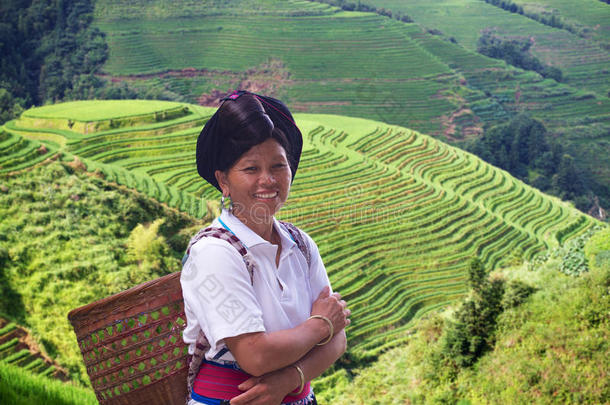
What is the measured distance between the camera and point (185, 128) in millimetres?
13469

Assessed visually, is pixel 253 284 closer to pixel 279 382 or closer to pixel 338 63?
pixel 279 382

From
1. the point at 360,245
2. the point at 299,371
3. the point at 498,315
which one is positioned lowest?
the point at 360,245

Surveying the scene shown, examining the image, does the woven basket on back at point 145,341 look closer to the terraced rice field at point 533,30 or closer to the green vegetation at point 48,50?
the green vegetation at point 48,50

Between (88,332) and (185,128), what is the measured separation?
12841 millimetres

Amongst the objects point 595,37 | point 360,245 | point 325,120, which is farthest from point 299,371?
point 595,37

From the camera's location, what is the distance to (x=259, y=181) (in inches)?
42.4

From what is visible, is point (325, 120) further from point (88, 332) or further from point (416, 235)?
point (88, 332)

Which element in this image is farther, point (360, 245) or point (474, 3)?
point (474, 3)

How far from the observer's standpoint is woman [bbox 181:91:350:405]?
95cm

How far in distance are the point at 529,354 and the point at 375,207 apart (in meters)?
8.24

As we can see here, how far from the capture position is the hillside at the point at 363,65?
2152 centimetres

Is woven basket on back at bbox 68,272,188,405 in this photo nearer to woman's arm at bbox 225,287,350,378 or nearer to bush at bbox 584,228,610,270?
woman's arm at bbox 225,287,350,378

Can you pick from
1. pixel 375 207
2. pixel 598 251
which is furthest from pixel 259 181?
pixel 375 207

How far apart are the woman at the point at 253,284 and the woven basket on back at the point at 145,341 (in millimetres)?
52
